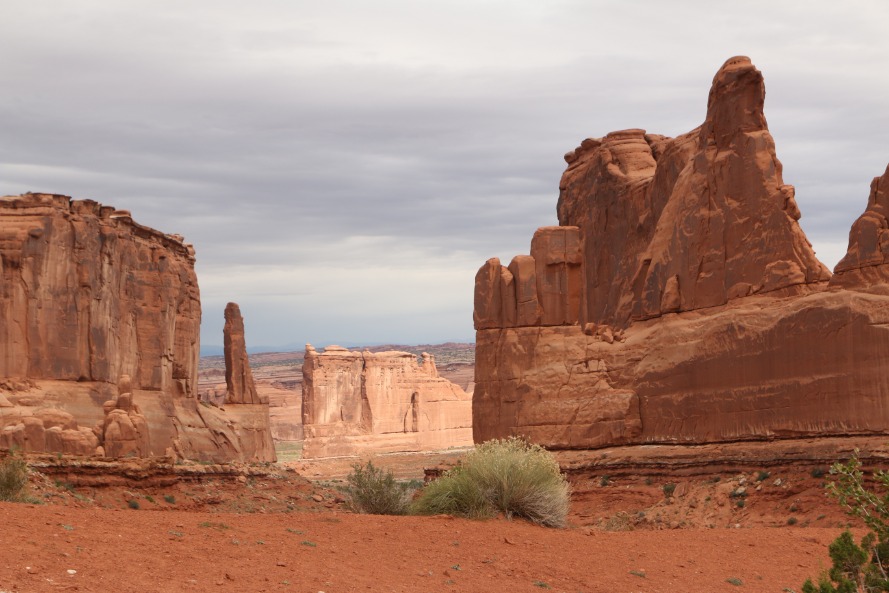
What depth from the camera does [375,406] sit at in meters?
105

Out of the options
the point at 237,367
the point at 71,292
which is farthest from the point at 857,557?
the point at 237,367

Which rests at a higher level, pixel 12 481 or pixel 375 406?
pixel 12 481

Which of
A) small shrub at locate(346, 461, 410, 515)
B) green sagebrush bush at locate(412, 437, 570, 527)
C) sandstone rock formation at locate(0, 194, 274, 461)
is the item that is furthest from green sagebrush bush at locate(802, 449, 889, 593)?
sandstone rock formation at locate(0, 194, 274, 461)

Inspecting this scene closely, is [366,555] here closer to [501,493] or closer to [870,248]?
[501,493]

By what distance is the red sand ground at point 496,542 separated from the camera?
46.2 ft

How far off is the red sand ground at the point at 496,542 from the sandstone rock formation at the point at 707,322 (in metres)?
1.11

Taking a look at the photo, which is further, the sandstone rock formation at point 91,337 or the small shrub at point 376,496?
the sandstone rock formation at point 91,337

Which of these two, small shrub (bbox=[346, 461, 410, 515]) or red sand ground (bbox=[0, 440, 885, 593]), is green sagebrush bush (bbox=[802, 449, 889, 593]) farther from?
small shrub (bbox=[346, 461, 410, 515])

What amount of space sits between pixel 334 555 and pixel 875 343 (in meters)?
13.7

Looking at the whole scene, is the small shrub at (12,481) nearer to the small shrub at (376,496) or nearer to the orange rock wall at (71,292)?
the small shrub at (376,496)

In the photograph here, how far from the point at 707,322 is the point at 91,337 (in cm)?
2571

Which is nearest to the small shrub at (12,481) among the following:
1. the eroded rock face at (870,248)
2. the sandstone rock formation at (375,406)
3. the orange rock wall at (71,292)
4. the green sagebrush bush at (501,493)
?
the green sagebrush bush at (501,493)

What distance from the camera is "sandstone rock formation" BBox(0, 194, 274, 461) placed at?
39.2 m

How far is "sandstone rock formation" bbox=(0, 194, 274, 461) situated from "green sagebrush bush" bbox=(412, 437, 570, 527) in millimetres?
18262
